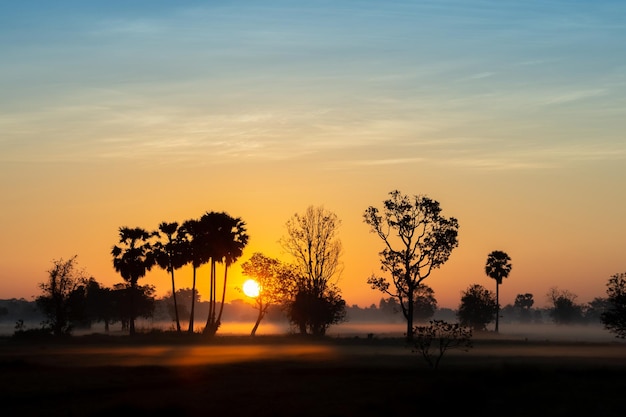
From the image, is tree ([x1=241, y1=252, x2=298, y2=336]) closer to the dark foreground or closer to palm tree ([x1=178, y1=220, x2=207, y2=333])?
palm tree ([x1=178, y1=220, x2=207, y2=333])

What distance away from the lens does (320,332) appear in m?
116

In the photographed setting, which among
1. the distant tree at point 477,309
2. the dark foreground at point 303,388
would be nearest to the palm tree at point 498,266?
the distant tree at point 477,309

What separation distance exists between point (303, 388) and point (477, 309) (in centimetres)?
13249

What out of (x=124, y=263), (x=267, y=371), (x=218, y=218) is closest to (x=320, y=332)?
(x=218, y=218)

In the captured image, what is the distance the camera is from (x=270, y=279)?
388 ft

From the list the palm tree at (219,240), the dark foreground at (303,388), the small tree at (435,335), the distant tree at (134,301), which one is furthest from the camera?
the distant tree at (134,301)

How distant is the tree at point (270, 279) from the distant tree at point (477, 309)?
2560 inches

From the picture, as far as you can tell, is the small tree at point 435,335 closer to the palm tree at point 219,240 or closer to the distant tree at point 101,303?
the palm tree at point 219,240

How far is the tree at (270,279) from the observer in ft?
379

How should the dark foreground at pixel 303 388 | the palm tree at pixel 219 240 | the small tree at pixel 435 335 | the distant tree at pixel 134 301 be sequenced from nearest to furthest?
1. the dark foreground at pixel 303 388
2. the small tree at pixel 435 335
3. the palm tree at pixel 219 240
4. the distant tree at pixel 134 301

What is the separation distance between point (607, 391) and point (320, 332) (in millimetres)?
73302

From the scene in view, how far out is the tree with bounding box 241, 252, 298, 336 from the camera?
11538 centimetres

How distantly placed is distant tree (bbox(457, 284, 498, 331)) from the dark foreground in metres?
111

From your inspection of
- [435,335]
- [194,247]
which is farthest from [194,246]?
[435,335]
